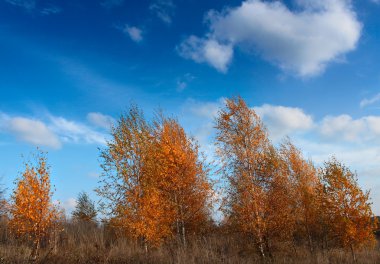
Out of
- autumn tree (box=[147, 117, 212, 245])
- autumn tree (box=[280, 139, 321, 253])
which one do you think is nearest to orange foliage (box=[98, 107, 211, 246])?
autumn tree (box=[147, 117, 212, 245])

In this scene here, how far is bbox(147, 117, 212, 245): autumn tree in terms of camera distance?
20.8 m

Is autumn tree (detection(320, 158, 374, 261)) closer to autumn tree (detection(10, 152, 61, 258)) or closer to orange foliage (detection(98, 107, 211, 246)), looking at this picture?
orange foliage (detection(98, 107, 211, 246))

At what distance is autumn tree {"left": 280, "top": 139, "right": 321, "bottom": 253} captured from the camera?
24.2m

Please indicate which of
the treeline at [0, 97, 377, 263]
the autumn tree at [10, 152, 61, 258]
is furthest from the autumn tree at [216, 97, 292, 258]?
the autumn tree at [10, 152, 61, 258]

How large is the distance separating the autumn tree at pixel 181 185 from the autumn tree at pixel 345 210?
808cm

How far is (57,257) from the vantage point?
40.0ft

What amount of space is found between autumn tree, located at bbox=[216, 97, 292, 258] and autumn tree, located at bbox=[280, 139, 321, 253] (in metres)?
4.12

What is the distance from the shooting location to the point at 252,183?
18703mm

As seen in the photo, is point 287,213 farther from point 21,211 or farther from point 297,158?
point 21,211

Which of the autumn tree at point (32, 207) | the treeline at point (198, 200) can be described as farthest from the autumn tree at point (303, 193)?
the autumn tree at point (32, 207)

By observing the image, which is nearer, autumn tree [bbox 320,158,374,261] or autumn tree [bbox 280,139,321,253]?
autumn tree [bbox 320,158,374,261]

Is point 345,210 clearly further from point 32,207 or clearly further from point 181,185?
point 32,207

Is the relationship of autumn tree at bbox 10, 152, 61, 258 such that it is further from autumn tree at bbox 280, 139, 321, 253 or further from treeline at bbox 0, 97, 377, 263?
autumn tree at bbox 280, 139, 321, 253

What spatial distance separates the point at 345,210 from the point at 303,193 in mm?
5867
